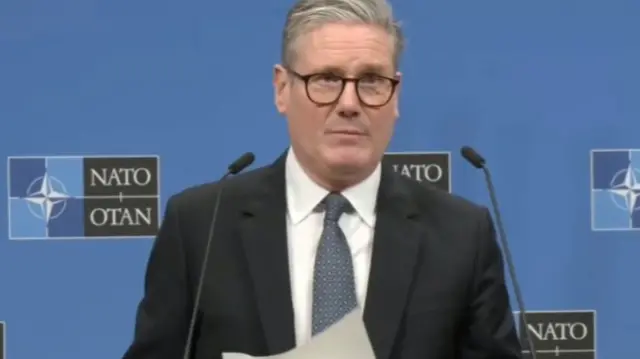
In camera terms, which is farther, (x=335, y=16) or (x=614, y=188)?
(x=614, y=188)

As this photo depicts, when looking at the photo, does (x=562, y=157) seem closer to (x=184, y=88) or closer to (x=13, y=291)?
(x=184, y=88)

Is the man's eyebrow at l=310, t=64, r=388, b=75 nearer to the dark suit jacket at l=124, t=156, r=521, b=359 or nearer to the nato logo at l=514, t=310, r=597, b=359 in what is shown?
the dark suit jacket at l=124, t=156, r=521, b=359

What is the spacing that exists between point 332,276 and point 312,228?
82 millimetres

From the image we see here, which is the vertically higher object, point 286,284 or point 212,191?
point 212,191

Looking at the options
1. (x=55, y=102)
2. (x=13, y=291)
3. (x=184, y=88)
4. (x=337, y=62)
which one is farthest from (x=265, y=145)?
(x=337, y=62)

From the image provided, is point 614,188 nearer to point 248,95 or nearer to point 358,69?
point 248,95

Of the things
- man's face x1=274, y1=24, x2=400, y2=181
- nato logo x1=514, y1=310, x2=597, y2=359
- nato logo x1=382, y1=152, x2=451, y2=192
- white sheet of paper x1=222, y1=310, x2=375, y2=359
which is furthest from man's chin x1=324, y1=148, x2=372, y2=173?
nato logo x1=514, y1=310, x2=597, y2=359

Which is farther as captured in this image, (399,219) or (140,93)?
(140,93)

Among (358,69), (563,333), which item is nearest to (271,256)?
(358,69)

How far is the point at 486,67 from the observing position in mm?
1750

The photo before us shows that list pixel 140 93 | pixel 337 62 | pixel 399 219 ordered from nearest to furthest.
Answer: pixel 337 62 < pixel 399 219 < pixel 140 93

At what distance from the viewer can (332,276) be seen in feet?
3.56

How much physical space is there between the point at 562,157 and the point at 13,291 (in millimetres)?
1202

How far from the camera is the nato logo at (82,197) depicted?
5.72 feet
